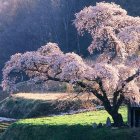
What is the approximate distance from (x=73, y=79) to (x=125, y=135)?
16.0 feet

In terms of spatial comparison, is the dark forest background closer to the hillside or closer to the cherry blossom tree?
the hillside

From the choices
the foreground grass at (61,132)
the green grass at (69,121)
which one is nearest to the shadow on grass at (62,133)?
the foreground grass at (61,132)

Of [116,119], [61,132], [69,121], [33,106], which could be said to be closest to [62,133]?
[61,132]

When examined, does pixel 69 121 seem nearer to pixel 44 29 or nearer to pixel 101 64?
pixel 101 64

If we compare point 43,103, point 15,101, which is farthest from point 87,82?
point 15,101

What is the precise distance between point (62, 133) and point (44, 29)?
65.8 metres

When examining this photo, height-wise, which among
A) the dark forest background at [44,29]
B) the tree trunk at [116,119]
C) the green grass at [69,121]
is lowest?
the tree trunk at [116,119]

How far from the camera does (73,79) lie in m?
27.8

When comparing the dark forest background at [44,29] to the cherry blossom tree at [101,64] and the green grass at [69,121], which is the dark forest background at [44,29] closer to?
the green grass at [69,121]

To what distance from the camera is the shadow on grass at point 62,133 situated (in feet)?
93.5

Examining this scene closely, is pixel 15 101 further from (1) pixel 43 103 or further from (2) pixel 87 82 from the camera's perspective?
(2) pixel 87 82

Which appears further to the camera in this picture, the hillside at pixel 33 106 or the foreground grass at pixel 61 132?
the hillside at pixel 33 106

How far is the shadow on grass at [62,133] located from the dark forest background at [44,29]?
54172 mm

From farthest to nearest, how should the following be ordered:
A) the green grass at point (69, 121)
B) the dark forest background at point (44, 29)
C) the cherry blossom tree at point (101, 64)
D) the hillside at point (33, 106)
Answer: the dark forest background at point (44, 29), the hillside at point (33, 106), the green grass at point (69, 121), the cherry blossom tree at point (101, 64)
